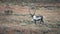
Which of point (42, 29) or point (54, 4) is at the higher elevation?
point (54, 4)

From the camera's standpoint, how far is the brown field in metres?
2.49

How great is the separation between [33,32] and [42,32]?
0.47ft

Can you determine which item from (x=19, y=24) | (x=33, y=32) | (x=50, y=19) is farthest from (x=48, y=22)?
(x=19, y=24)

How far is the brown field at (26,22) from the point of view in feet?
8.18

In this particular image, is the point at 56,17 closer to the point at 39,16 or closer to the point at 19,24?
the point at 39,16

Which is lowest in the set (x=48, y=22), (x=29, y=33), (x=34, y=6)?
(x=29, y=33)

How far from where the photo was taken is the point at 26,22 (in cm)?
252

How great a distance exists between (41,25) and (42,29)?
65 millimetres

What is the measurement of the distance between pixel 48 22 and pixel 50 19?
0.06 meters

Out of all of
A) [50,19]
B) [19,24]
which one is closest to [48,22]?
[50,19]

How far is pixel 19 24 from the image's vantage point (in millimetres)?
2521

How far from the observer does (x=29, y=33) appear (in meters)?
2.51

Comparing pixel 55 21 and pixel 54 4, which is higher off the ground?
pixel 54 4

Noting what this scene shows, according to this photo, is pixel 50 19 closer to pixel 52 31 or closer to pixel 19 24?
pixel 52 31
